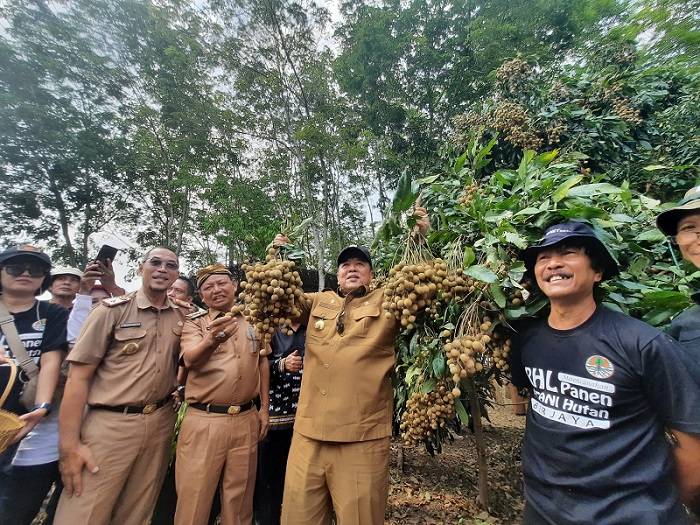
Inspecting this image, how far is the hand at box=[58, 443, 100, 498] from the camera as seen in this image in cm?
179

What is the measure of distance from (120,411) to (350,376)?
1.32m

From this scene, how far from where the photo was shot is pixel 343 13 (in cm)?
1160

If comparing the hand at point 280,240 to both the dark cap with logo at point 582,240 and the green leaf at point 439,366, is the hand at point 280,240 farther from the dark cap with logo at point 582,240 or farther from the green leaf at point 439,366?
the dark cap with logo at point 582,240

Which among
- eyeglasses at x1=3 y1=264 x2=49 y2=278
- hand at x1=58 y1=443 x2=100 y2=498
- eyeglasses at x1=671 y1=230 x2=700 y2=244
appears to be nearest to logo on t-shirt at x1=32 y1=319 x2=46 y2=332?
eyeglasses at x1=3 y1=264 x2=49 y2=278

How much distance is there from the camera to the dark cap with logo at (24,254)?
1.99m

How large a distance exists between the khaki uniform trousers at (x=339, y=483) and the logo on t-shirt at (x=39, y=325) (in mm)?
1665

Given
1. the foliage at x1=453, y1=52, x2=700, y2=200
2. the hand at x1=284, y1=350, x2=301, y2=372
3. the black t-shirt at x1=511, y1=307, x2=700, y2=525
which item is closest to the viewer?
the black t-shirt at x1=511, y1=307, x2=700, y2=525

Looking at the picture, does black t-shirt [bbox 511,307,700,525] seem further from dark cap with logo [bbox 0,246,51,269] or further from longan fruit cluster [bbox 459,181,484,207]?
dark cap with logo [bbox 0,246,51,269]

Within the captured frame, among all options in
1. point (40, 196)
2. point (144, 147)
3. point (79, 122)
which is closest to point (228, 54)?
point (144, 147)

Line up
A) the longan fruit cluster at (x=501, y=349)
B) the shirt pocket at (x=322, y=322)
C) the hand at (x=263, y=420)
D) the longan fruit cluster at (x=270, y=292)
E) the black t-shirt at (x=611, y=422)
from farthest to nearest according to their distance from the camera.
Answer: the hand at (x=263, y=420) → the shirt pocket at (x=322, y=322) → the longan fruit cluster at (x=270, y=292) → the longan fruit cluster at (x=501, y=349) → the black t-shirt at (x=611, y=422)

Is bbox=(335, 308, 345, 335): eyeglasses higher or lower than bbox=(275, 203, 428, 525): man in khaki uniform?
higher

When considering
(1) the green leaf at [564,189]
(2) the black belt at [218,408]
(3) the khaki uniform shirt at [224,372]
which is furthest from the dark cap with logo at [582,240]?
(2) the black belt at [218,408]

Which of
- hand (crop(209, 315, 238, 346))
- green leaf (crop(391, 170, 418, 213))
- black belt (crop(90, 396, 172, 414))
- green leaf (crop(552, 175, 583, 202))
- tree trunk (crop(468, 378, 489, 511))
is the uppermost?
green leaf (crop(391, 170, 418, 213))

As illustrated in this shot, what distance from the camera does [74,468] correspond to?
180cm
